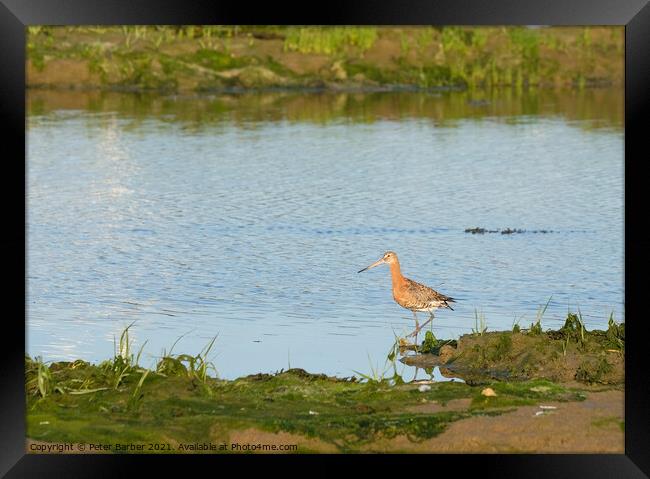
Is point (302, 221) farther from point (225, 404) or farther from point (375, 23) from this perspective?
point (375, 23)

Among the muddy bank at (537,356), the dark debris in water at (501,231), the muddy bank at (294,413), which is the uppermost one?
the dark debris in water at (501,231)

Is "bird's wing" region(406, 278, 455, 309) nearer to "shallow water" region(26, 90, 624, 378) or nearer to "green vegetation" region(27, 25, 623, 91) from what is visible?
"shallow water" region(26, 90, 624, 378)

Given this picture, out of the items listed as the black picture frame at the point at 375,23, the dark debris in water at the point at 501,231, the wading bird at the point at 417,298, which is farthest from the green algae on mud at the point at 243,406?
the dark debris in water at the point at 501,231

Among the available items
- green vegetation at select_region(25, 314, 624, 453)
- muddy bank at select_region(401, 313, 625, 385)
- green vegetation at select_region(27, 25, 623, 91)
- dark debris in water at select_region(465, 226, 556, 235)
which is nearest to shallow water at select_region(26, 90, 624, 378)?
dark debris in water at select_region(465, 226, 556, 235)

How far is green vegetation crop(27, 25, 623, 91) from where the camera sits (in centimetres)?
2545

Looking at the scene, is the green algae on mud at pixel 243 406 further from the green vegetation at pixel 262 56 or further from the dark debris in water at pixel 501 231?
the green vegetation at pixel 262 56

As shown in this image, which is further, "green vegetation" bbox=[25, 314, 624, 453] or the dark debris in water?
the dark debris in water

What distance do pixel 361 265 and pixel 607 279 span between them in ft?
6.83

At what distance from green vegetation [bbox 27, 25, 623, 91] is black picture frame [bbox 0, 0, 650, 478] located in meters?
18.2

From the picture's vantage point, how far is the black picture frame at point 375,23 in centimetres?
696

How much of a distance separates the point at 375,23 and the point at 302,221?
313 inches

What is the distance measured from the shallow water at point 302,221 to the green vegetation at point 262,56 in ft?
2.36

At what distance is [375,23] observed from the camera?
23.0ft

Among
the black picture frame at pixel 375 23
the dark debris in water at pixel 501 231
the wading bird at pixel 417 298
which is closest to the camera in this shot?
the black picture frame at pixel 375 23
